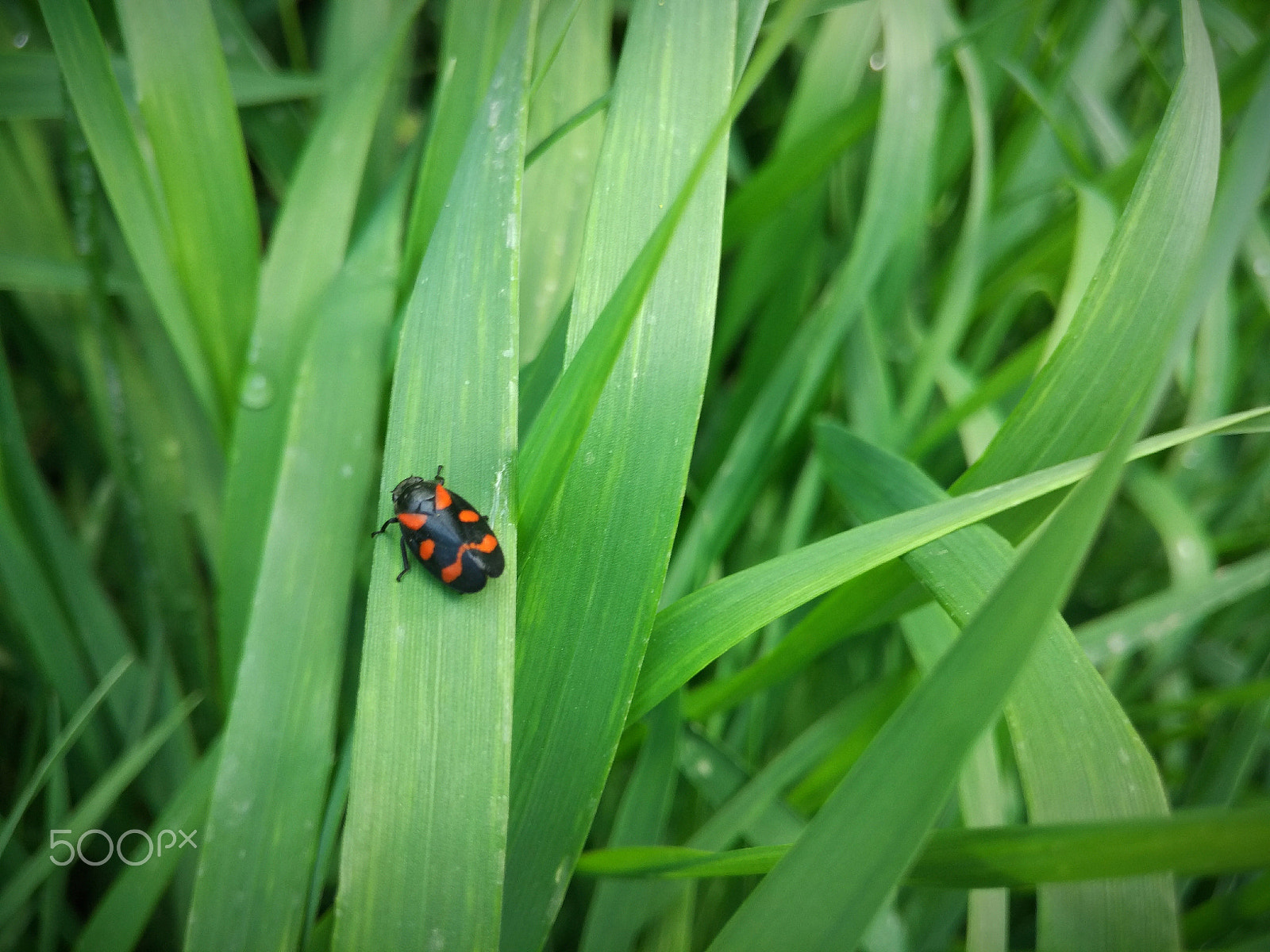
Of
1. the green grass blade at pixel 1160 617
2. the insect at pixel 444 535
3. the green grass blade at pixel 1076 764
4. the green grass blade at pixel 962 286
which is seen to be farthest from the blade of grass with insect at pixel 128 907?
the green grass blade at pixel 1160 617

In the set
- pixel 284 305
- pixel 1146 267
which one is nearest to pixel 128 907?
pixel 284 305

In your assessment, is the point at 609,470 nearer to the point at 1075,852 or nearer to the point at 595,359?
the point at 595,359

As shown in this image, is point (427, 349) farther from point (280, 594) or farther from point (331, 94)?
point (331, 94)

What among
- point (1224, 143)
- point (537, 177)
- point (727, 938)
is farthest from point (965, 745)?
point (1224, 143)

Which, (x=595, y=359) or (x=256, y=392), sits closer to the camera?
(x=595, y=359)

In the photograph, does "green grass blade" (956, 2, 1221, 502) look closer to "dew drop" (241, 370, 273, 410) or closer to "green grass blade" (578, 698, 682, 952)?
"green grass blade" (578, 698, 682, 952)
